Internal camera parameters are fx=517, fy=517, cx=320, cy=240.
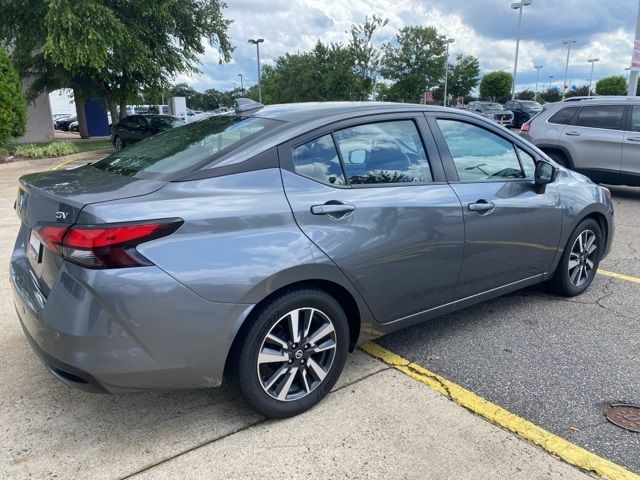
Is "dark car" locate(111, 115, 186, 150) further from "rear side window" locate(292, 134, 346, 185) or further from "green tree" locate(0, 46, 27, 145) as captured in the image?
"rear side window" locate(292, 134, 346, 185)

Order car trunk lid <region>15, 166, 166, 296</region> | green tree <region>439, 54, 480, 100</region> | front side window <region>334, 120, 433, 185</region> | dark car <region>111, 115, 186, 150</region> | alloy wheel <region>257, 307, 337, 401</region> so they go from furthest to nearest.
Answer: green tree <region>439, 54, 480, 100</region>
dark car <region>111, 115, 186, 150</region>
front side window <region>334, 120, 433, 185</region>
alloy wheel <region>257, 307, 337, 401</region>
car trunk lid <region>15, 166, 166, 296</region>

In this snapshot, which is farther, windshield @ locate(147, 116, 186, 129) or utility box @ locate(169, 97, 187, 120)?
utility box @ locate(169, 97, 187, 120)

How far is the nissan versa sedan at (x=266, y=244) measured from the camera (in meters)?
2.26

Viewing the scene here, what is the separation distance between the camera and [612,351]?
3555 millimetres

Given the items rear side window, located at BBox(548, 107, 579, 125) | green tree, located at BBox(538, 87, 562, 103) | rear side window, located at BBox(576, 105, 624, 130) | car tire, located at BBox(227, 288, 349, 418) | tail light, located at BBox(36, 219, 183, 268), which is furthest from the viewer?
green tree, located at BBox(538, 87, 562, 103)

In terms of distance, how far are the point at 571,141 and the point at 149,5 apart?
49.5ft

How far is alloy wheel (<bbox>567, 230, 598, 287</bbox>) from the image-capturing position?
442 centimetres

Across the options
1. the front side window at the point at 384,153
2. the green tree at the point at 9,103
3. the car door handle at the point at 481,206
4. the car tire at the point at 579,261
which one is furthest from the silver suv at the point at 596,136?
the green tree at the point at 9,103

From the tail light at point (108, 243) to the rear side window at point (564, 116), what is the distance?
914 centimetres

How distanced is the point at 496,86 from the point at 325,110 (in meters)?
70.8

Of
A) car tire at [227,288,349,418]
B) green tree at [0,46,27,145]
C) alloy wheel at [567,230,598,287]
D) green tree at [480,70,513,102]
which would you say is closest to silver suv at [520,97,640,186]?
alloy wheel at [567,230,598,287]

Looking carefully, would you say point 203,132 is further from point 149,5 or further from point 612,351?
point 149,5

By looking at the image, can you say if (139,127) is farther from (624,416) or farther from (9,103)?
(624,416)

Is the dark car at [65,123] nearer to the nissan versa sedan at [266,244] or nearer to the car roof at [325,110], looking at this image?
the car roof at [325,110]
